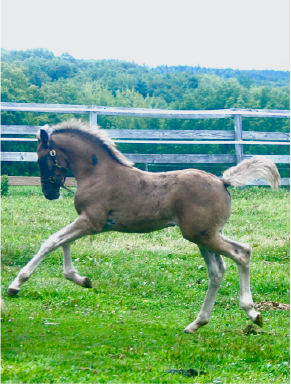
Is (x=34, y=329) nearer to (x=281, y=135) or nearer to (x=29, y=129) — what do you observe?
(x=29, y=129)

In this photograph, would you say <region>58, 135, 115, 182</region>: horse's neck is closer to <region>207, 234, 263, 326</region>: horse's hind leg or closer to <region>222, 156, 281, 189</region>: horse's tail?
<region>222, 156, 281, 189</region>: horse's tail

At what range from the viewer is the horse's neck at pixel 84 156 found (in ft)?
20.0

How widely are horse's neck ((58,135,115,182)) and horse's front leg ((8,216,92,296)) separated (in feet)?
1.94

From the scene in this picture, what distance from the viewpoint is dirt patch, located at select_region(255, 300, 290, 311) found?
299 inches

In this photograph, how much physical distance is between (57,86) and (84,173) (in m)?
12.7

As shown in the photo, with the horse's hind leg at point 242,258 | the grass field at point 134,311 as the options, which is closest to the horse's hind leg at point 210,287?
the grass field at point 134,311

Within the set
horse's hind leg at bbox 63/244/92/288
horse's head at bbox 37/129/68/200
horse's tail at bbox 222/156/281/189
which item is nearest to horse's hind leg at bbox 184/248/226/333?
horse's tail at bbox 222/156/281/189

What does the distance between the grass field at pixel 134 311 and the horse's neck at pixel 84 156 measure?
1.82m

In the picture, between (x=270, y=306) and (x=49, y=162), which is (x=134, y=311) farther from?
(x=49, y=162)

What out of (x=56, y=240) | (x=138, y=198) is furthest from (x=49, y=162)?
(x=138, y=198)

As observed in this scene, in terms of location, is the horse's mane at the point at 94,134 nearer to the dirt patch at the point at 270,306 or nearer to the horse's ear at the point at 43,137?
the horse's ear at the point at 43,137

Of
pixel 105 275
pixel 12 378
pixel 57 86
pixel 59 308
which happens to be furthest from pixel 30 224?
pixel 57 86

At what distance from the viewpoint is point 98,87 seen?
1931cm

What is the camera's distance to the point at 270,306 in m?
7.67
